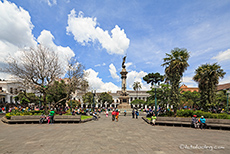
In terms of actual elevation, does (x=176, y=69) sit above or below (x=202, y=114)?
above

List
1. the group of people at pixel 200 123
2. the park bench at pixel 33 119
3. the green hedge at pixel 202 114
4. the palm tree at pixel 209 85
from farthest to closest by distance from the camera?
the palm tree at pixel 209 85 < the park bench at pixel 33 119 < the green hedge at pixel 202 114 < the group of people at pixel 200 123

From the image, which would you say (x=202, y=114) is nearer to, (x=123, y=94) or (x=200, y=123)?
(x=200, y=123)

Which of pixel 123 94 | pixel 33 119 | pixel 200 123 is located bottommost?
pixel 33 119

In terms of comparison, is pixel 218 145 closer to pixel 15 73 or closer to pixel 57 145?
pixel 57 145

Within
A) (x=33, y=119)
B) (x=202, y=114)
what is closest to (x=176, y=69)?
(x=202, y=114)

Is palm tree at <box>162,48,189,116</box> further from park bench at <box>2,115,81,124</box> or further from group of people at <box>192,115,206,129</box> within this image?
park bench at <box>2,115,81,124</box>

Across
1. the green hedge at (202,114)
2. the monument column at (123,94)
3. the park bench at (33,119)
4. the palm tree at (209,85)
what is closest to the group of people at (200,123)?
the green hedge at (202,114)

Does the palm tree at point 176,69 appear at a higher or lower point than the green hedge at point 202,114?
higher

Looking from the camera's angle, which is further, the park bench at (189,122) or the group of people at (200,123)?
the group of people at (200,123)

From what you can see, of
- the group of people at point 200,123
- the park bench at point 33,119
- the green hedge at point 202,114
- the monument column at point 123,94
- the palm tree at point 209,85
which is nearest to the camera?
the group of people at point 200,123

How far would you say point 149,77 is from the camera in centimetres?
7650

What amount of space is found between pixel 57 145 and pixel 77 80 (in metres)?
13.3

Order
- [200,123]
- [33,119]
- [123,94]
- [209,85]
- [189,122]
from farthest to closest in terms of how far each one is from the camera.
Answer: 1. [123,94]
2. [209,85]
3. [33,119]
4. [189,122]
5. [200,123]

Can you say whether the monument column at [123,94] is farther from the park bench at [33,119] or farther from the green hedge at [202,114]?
the park bench at [33,119]
